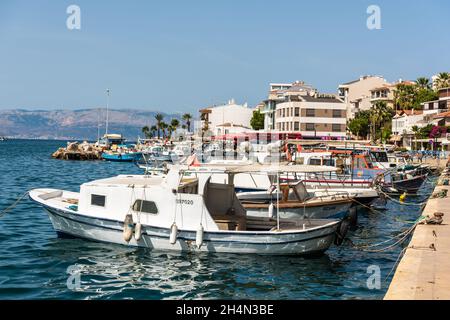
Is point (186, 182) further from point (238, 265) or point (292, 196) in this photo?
point (292, 196)

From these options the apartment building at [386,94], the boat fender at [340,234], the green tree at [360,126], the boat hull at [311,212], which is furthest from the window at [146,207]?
the apartment building at [386,94]

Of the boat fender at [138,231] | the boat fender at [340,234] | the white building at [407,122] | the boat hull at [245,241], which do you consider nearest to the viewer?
the boat hull at [245,241]

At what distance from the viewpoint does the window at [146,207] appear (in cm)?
1980

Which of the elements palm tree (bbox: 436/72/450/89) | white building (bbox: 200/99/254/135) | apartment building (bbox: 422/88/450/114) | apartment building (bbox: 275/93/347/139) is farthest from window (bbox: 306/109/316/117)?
white building (bbox: 200/99/254/135)

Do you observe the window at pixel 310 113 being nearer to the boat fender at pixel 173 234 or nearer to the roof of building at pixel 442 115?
→ the roof of building at pixel 442 115

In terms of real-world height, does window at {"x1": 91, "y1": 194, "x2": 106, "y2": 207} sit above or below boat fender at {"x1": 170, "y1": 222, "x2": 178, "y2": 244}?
above

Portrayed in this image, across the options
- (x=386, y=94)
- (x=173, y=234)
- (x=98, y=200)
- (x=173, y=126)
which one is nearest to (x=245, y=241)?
(x=173, y=234)

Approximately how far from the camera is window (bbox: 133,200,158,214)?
19797 mm

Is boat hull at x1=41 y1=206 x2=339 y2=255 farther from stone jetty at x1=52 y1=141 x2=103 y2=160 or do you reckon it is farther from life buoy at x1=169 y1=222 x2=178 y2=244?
stone jetty at x1=52 y1=141 x2=103 y2=160

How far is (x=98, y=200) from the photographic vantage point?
2053 centimetres

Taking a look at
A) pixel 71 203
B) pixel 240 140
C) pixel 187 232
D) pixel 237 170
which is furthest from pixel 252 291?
pixel 240 140

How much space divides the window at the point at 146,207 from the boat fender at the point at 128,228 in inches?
20.5

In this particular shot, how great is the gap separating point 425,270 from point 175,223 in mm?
8586

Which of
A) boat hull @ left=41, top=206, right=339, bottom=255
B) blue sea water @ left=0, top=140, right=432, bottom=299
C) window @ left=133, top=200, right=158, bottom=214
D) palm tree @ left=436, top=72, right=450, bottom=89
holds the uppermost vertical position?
palm tree @ left=436, top=72, right=450, bottom=89
